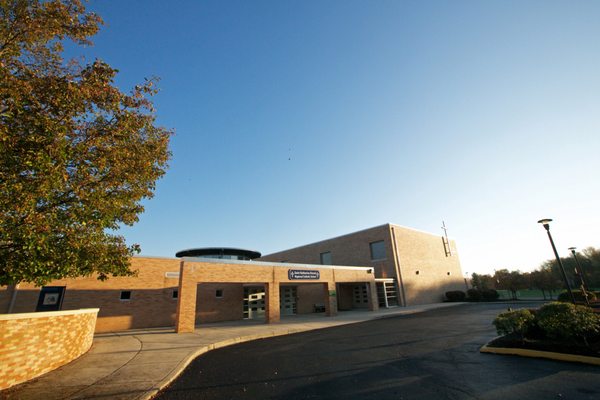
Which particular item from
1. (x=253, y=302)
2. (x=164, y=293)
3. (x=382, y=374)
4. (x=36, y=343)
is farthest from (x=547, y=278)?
(x=36, y=343)

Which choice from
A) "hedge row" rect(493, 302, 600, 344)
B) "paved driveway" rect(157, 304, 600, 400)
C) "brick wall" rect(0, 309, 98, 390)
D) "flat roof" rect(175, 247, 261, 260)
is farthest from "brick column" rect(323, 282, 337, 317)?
"brick wall" rect(0, 309, 98, 390)

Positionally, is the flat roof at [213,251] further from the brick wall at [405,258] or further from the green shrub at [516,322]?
the green shrub at [516,322]

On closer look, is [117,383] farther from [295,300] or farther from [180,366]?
[295,300]

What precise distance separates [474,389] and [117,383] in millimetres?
8260

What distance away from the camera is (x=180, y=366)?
27.9 feet

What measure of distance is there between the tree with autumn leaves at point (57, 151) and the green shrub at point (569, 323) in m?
13.7

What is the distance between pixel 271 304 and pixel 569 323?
52.3ft

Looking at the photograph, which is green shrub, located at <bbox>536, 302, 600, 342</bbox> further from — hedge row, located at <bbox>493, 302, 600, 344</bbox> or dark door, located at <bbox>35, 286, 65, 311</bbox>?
dark door, located at <bbox>35, 286, 65, 311</bbox>

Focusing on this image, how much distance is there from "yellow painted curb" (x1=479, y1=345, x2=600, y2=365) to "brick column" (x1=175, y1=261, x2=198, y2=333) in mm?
14075

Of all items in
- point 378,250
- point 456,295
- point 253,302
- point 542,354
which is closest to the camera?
point 542,354

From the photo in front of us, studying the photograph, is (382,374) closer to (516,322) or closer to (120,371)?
(516,322)

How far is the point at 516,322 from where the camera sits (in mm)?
9219

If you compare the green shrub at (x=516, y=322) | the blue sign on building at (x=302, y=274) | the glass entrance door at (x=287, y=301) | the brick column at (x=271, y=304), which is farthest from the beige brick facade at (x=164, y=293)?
the green shrub at (x=516, y=322)

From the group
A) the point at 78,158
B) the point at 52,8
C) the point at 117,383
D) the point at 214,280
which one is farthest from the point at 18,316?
the point at 214,280
